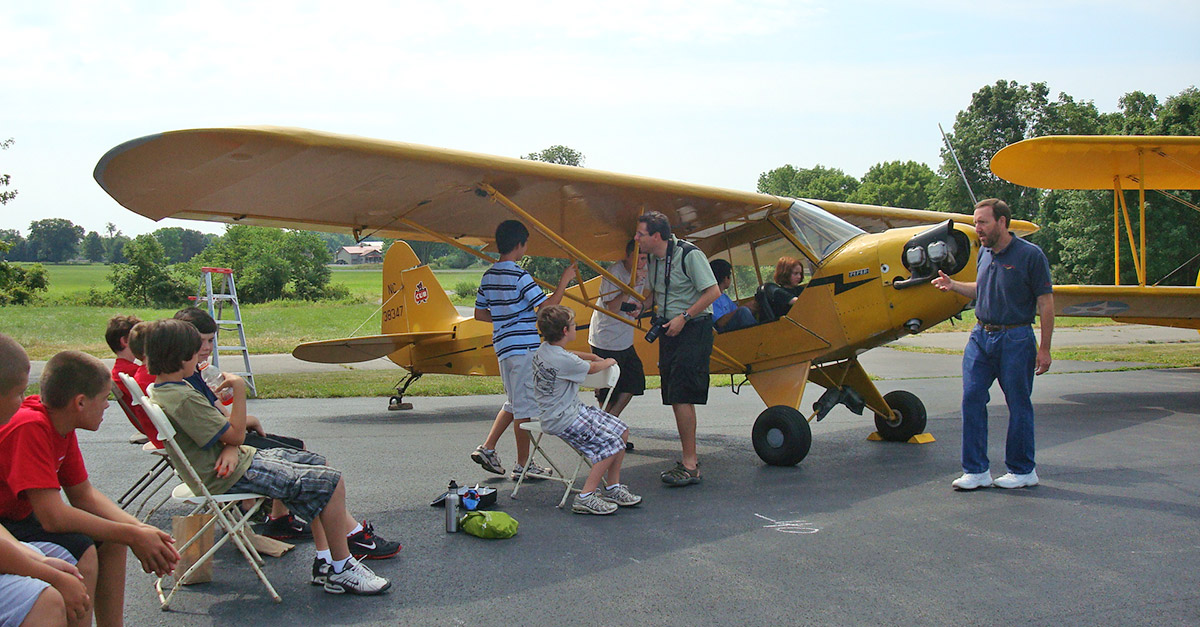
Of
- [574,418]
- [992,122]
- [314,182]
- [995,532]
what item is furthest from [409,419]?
[992,122]

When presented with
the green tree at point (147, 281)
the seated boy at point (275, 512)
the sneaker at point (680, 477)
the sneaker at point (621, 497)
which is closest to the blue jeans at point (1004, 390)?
the sneaker at point (680, 477)

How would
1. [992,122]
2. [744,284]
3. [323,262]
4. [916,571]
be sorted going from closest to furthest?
[916,571], [744,284], [992,122], [323,262]

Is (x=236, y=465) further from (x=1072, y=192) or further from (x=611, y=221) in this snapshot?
(x=1072, y=192)

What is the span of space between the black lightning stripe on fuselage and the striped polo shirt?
2.59m

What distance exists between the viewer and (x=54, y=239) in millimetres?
119250

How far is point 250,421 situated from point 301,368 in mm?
13437

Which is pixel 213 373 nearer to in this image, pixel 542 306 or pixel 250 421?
pixel 250 421

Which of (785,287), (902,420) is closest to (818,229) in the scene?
(785,287)

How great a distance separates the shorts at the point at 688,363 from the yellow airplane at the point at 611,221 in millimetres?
831

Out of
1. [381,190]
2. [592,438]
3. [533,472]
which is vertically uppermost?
[381,190]

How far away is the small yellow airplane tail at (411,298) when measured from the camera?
1058 cm

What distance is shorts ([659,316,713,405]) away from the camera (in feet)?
18.5

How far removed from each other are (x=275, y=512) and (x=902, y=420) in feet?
17.8

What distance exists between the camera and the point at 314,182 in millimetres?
5527
